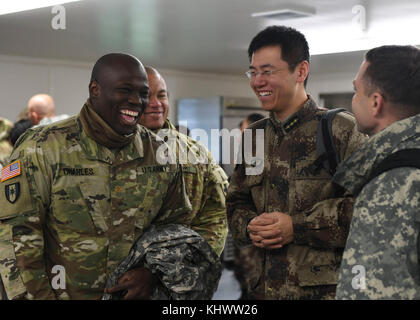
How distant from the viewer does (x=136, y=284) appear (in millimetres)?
2146

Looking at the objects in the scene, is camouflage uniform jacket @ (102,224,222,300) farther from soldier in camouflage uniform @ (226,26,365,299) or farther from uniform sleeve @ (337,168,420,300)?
uniform sleeve @ (337,168,420,300)

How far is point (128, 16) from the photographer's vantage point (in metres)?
5.59

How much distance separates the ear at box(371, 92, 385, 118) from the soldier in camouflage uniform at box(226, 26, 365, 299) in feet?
1.16

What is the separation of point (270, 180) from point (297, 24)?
435 cm

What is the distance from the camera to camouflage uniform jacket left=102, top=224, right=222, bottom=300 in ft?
7.08

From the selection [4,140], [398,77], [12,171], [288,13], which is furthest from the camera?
[288,13]

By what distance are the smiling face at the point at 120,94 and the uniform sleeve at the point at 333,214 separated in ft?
2.53

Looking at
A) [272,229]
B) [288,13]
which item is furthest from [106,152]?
[288,13]

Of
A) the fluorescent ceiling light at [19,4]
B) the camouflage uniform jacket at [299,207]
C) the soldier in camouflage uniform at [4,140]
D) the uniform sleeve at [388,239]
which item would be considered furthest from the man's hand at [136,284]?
the soldier in camouflage uniform at [4,140]

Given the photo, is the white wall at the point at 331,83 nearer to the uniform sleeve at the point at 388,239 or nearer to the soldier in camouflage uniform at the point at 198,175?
the soldier in camouflage uniform at the point at 198,175

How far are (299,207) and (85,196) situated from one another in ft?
2.77

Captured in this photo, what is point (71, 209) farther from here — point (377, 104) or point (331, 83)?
point (331, 83)

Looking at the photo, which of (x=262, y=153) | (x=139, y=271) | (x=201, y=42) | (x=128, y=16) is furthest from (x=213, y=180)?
(x=201, y=42)
